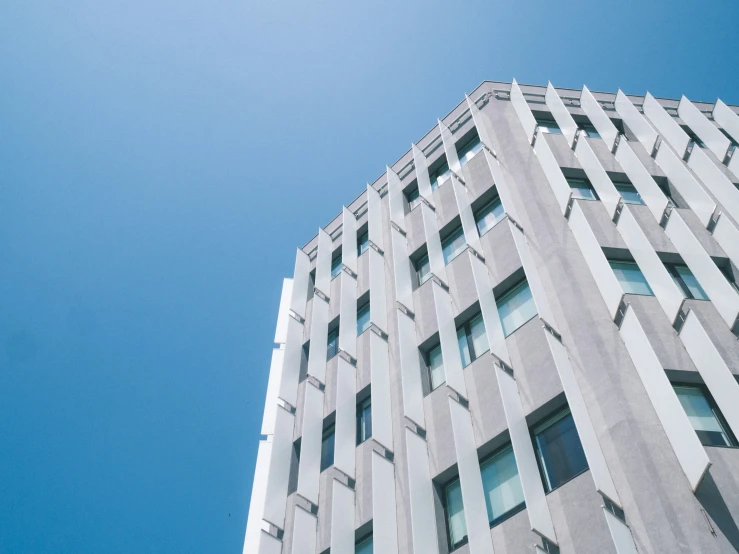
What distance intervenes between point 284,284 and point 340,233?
422cm

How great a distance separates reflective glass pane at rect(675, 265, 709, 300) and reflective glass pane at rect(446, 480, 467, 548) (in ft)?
26.7

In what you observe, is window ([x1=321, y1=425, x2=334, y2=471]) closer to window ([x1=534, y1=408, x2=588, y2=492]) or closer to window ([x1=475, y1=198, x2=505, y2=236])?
window ([x1=534, y1=408, x2=588, y2=492])

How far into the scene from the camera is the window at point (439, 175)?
2534 centimetres

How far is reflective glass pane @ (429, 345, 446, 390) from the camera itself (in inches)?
714

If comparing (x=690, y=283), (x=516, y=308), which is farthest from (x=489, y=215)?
(x=690, y=283)

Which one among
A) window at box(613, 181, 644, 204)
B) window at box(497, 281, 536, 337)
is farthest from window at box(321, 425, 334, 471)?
window at box(613, 181, 644, 204)

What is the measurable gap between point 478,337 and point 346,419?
16.4 ft

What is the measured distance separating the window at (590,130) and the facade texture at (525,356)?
13.3 inches

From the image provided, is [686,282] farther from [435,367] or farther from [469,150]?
[469,150]

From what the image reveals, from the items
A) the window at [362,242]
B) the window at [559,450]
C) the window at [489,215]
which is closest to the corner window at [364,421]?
the window at [559,450]

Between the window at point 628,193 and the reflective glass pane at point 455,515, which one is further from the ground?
the window at point 628,193

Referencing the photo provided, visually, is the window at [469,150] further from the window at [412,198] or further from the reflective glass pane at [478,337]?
the reflective glass pane at [478,337]

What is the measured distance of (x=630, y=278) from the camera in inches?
645

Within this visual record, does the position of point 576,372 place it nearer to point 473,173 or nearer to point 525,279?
point 525,279
